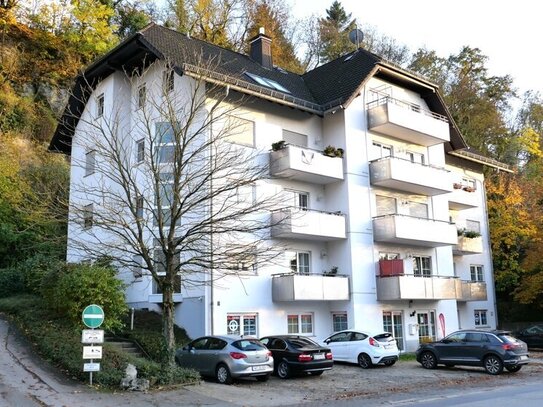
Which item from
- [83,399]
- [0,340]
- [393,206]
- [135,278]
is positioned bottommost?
[83,399]

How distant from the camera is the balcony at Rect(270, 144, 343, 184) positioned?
77.9 ft

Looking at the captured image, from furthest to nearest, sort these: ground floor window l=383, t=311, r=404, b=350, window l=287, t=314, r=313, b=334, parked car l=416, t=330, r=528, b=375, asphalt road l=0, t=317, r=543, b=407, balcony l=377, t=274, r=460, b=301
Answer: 1. ground floor window l=383, t=311, r=404, b=350
2. balcony l=377, t=274, r=460, b=301
3. window l=287, t=314, r=313, b=334
4. parked car l=416, t=330, r=528, b=375
5. asphalt road l=0, t=317, r=543, b=407

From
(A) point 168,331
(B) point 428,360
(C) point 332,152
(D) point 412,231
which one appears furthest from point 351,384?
(C) point 332,152

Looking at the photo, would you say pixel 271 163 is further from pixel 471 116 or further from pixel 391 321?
pixel 471 116

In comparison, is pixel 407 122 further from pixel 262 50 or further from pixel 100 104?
pixel 100 104

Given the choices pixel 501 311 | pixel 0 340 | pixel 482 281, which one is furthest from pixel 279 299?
pixel 501 311

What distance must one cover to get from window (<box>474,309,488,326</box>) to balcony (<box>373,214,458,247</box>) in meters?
7.72

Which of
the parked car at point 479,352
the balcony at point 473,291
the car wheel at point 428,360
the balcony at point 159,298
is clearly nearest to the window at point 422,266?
the balcony at point 473,291

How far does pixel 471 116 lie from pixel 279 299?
26.5 meters

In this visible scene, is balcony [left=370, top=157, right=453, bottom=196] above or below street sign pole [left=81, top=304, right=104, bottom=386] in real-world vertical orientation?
above

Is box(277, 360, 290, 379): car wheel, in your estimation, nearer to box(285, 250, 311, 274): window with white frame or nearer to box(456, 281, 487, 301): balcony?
box(285, 250, 311, 274): window with white frame

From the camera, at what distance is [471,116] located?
42.5 meters

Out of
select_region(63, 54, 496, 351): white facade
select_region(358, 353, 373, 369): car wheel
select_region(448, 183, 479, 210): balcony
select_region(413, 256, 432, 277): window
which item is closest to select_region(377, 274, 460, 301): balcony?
select_region(63, 54, 496, 351): white facade

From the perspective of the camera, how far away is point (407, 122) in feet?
89.2
